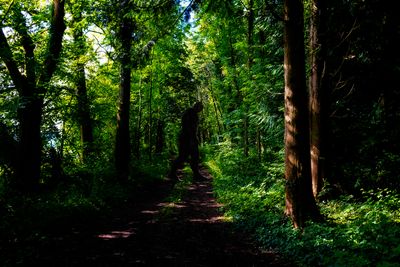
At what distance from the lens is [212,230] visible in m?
7.29

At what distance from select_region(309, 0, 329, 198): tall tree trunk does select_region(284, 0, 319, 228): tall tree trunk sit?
1.97 meters

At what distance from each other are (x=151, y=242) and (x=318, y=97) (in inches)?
222

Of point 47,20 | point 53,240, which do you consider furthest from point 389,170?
point 47,20

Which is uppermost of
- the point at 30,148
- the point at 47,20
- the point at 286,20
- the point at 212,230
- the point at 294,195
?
the point at 47,20

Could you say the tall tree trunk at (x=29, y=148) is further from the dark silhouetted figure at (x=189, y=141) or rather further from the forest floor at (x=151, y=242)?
the dark silhouetted figure at (x=189, y=141)

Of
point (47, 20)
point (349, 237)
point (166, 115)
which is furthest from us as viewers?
point (166, 115)

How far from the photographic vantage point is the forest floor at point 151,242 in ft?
17.3

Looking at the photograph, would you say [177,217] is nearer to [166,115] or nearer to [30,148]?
[30,148]

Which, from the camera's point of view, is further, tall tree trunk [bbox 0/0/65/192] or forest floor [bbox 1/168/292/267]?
tall tree trunk [bbox 0/0/65/192]

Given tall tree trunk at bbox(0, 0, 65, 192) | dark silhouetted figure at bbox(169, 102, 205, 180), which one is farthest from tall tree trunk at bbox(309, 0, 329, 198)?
dark silhouetted figure at bbox(169, 102, 205, 180)

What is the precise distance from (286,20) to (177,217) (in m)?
5.62

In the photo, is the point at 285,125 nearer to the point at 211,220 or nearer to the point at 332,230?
the point at 332,230

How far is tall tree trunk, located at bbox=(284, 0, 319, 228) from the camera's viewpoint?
20.7ft

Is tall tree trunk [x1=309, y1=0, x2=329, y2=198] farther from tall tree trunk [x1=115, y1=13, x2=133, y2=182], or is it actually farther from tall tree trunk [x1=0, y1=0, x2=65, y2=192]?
tall tree trunk [x1=115, y1=13, x2=133, y2=182]
